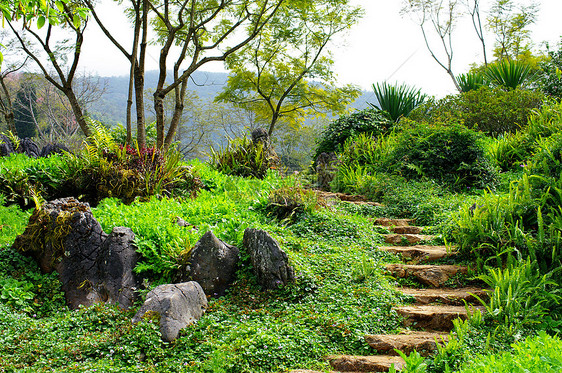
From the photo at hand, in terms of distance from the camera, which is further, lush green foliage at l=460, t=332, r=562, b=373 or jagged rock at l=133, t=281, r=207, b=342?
jagged rock at l=133, t=281, r=207, b=342

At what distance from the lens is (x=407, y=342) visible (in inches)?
131

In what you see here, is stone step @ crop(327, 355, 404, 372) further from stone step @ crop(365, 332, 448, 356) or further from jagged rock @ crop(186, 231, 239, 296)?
jagged rock @ crop(186, 231, 239, 296)

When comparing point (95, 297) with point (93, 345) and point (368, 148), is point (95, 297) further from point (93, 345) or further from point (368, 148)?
point (368, 148)

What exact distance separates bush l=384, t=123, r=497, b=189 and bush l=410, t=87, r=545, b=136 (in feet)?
7.51

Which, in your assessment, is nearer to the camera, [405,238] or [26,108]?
[405,238]

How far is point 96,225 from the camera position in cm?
478

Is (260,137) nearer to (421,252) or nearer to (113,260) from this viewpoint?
(421,252)

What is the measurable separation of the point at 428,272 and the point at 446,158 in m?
4.14

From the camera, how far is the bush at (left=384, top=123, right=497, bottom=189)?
759 cm

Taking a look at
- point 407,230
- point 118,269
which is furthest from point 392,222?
point 118,269

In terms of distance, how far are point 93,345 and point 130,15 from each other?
1391cm

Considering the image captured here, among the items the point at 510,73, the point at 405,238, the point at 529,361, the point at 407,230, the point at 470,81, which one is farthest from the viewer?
the point at 470,81

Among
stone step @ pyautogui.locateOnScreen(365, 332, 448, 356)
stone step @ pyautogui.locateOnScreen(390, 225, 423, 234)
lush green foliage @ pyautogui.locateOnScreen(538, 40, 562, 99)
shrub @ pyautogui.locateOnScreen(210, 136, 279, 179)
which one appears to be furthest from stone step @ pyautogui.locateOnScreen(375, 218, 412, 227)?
lush green foliage @ pyautogui.locateOnScreen(538, 40, 562, 99)

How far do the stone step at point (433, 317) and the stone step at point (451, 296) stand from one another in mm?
197
